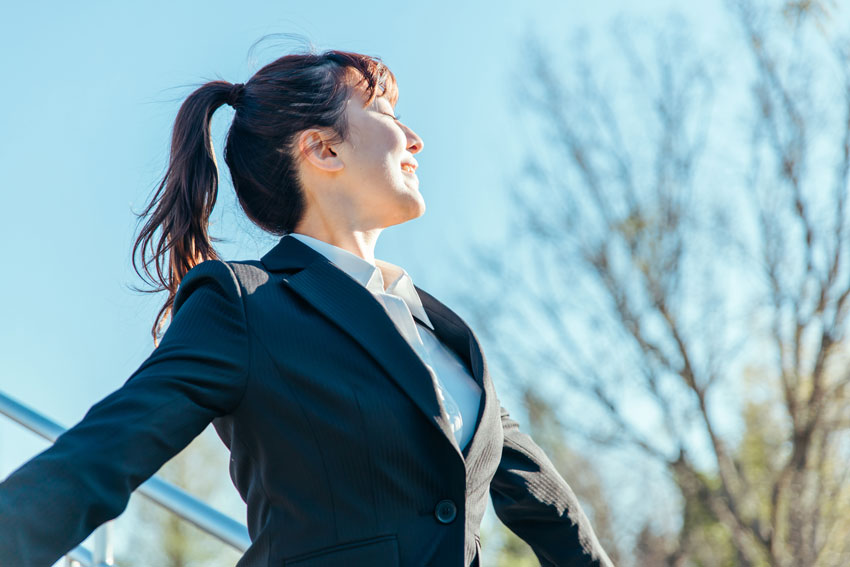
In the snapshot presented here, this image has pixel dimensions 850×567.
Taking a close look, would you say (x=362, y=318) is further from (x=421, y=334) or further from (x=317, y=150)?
(x=317, y=150)

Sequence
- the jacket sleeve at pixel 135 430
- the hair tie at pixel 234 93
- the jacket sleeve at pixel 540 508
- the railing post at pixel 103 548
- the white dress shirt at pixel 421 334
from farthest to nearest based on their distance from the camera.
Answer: the railing post at pixel 103 548 < the hair tie at pixel 234 93 < the jacket sleeve at pixel 540 508 < the white dress shirt at pixel 421 334 < the jacket sleeve at pixel 135 430

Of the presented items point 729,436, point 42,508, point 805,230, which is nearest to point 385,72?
point 42,508

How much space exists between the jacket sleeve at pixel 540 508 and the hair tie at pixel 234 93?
0.69 meters

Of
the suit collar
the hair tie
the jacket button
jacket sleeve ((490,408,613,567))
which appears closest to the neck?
the suit collar

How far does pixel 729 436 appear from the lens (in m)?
8.21

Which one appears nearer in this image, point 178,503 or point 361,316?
point 361,316

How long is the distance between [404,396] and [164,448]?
0.29 meters

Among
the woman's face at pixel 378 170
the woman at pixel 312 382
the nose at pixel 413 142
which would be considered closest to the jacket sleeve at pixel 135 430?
the woman at pixel 312 382

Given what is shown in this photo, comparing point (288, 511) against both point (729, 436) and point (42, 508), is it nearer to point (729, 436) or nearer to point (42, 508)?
point (42, 508)

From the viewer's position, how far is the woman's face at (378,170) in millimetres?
1335

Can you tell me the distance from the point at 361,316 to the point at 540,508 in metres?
0.45

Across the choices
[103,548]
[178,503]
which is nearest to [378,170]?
[178,503]

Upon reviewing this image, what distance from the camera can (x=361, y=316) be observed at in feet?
3.57

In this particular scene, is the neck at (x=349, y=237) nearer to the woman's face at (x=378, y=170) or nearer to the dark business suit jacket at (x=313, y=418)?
the woman's face at (x=378, y=170)
